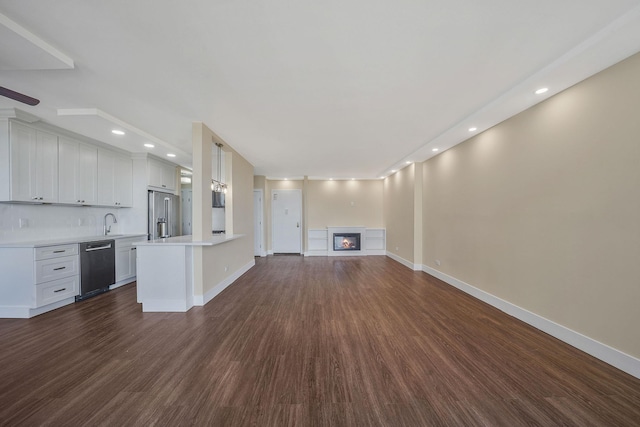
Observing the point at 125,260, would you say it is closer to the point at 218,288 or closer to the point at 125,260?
the point at 125,260

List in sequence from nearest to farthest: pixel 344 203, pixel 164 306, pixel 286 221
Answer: pixel 164 306 < pixel 286 221 < pixel 344 203

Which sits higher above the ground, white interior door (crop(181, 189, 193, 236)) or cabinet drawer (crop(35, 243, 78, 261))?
white interior door (crop(181, 189, 193, 236))

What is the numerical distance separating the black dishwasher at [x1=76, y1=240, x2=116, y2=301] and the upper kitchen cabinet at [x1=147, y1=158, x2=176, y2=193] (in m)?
1.48

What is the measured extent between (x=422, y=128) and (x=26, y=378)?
16.0ft

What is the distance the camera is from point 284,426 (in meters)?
1.33

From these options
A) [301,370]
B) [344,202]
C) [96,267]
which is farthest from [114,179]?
[344,202]

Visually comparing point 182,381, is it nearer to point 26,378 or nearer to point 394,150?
point 26,378

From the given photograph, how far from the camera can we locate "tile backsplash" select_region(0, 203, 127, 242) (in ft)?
9.90

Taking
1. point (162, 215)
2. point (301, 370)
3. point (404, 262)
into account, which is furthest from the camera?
point (404, 262)

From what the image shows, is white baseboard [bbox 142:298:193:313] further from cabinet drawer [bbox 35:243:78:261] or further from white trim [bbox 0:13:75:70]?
white trim [bbox 0:13:75:70]

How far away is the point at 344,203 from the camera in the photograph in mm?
7727

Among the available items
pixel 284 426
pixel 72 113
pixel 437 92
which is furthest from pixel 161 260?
pixel 437 92

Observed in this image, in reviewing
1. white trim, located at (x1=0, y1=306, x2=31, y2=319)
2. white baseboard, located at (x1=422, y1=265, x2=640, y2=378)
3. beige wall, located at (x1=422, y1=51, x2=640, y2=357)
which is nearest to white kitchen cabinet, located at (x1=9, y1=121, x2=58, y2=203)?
white trim, located at (x1=0, y1=306, x2=31, y2=319)

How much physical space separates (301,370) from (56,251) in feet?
12.3
